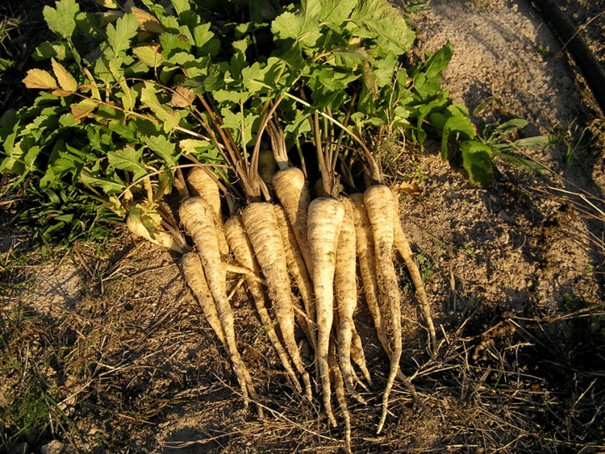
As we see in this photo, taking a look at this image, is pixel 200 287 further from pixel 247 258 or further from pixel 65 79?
pixel 65 79

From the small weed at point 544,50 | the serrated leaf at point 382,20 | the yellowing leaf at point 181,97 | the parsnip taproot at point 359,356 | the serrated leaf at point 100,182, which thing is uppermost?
the small weed at point 544,50

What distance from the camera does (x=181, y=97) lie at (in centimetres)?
306

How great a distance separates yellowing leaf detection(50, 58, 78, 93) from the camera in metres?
2.84

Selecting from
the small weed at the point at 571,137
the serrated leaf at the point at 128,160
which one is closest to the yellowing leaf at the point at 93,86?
the serrated leaf at the point at 128,160

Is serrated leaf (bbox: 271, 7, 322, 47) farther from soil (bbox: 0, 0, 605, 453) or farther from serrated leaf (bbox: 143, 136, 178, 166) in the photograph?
soil (bbox: 0, 0, 605, 453)

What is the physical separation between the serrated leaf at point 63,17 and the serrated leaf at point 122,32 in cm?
45

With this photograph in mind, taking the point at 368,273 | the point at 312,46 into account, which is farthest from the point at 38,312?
the point at 312,46

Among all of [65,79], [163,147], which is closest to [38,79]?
[65,79]

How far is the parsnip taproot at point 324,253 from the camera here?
3.12 metres

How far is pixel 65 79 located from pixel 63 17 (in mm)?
536

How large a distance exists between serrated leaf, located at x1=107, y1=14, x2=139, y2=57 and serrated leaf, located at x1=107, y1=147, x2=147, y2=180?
0.50m

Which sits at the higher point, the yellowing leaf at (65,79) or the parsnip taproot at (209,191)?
the yellowing leaf at (65,79)

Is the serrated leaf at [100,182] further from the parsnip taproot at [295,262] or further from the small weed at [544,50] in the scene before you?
the small weed at [544,50]

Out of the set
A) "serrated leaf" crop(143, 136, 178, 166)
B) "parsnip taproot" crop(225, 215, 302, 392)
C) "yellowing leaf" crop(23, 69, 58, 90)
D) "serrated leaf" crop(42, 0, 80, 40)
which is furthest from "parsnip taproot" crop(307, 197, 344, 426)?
"serrated leaf" crop(42, 0, 80, 40)
